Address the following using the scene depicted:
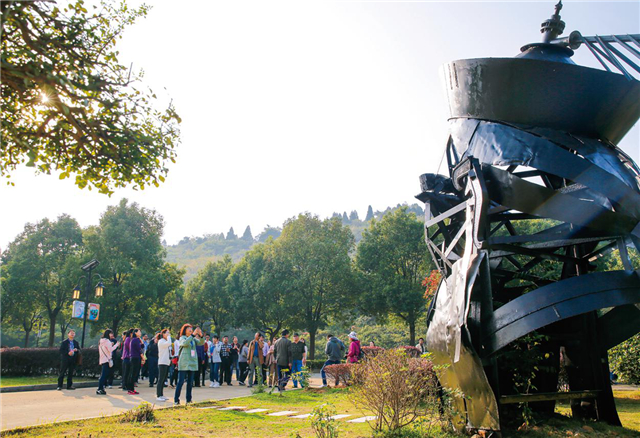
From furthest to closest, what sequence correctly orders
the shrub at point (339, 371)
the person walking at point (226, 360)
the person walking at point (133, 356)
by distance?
the person walking at point (226, 360) → the shrub at point (339, 371) → the person walking at point (133, 356)

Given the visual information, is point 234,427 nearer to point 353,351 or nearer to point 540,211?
point 540,211

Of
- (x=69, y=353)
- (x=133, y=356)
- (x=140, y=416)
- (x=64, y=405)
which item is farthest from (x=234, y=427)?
(x=69, y=353)

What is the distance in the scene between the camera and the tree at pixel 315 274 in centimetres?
3697

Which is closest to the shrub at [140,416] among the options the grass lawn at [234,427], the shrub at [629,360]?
the grass lawn at [234,427]

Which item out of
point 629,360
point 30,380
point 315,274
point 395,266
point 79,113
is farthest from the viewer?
point 315,274

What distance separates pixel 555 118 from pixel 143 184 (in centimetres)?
649

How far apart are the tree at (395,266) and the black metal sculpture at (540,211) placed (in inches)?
975

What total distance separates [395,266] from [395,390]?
96.9 feet

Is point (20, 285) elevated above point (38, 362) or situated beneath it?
elevated above

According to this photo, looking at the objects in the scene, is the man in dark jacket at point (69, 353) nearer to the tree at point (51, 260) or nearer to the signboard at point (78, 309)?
the signboard at point (78, 309)

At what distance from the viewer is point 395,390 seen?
6.95 metres

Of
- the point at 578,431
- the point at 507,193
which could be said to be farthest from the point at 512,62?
the point at 578,431

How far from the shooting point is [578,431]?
7.03 metres

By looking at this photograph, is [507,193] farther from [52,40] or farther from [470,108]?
[52,40]
